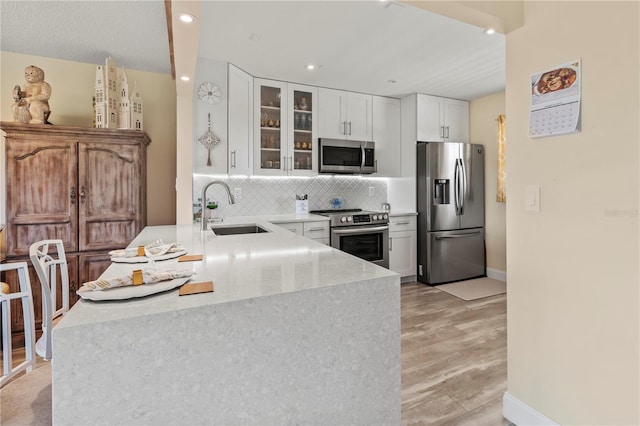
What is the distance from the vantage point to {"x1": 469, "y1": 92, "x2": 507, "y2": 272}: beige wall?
14.5ft

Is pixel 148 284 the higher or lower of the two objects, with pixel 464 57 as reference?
lower

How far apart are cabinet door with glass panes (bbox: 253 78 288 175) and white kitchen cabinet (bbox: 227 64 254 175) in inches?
3.9

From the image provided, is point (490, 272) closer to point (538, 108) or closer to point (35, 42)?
point (538, 108)

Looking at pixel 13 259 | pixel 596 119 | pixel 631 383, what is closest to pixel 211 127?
pixel 13 259

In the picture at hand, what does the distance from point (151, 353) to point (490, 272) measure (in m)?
4.73

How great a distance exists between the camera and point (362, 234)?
3998 mm

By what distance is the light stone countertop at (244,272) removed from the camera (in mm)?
854

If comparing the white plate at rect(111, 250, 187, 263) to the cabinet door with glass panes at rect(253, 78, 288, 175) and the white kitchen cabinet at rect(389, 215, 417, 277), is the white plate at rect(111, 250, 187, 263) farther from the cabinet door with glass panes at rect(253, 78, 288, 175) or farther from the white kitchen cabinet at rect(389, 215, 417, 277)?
the white kitchen cabinet at rect(389, 215, 417, 277)

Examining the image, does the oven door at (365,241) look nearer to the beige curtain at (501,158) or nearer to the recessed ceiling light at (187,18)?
the beige curtain at (501,158)

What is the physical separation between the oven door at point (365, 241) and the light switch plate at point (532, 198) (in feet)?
7.53

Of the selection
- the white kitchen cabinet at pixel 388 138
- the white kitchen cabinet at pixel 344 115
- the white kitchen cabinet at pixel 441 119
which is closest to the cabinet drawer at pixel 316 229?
the white kitchen cabinet at pixel 344 115

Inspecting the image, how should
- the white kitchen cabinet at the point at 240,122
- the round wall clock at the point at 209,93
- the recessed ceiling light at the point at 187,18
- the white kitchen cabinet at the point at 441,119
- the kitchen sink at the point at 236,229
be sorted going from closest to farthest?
1. the recessed ceiling light at the point at 187,18
2. the kitchen sink at the point at 236,229
3. the round wall clock at the point at 209,93
4. the white kitchen cabinet at the point at 240,122
5. the white kitchen cabinet at the point at 441,119

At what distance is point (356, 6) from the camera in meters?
2.26

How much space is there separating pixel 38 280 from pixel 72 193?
0.80m
